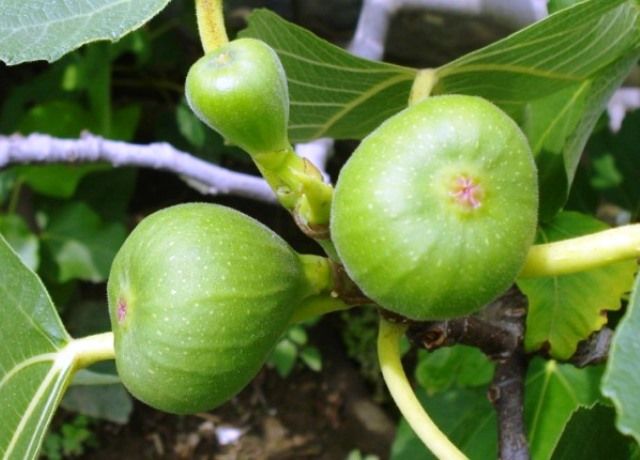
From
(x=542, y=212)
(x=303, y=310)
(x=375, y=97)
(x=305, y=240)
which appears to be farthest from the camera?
(x=305, y=240)

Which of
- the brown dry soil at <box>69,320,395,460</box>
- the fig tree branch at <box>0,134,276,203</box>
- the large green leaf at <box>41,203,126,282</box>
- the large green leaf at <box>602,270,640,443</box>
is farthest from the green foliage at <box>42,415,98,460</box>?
the large green leaf at <box>602,270,640,443</box>

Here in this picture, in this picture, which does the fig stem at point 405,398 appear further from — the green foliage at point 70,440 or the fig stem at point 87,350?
the green foliage at point 70,440

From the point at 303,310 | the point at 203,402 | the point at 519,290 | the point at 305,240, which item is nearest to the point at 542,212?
the point at 519,290

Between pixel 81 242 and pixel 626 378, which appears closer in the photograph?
pixel 626 378

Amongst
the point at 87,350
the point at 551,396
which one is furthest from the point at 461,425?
the point at 87,350

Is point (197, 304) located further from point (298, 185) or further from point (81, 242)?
point (81, 242)

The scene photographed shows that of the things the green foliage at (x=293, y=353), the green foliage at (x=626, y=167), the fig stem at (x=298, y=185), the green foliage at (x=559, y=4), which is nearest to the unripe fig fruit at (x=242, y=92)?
the fig stem at (x=298, y=185)

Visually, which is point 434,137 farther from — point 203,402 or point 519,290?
point 519,290
